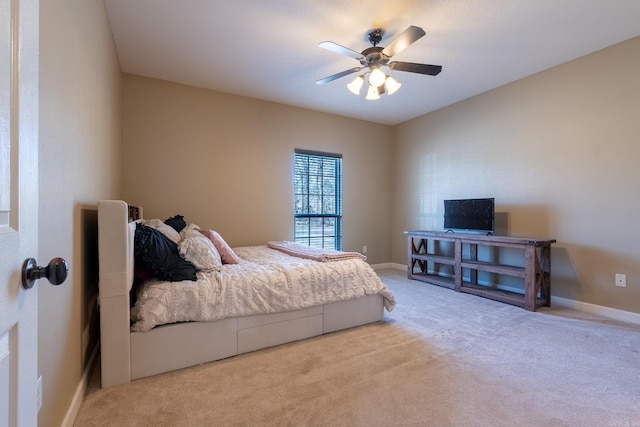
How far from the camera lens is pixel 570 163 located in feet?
10.9

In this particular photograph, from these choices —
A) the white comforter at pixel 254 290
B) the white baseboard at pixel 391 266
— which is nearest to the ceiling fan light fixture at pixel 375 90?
the white comforter at pixel 254 290

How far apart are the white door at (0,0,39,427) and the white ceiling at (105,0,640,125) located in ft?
7.10

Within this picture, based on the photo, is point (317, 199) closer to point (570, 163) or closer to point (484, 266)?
point (484, 266)

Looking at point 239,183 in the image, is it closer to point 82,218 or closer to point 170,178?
point 170,178

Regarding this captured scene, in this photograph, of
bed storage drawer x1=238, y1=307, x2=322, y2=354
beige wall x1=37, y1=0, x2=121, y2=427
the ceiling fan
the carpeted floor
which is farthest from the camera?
the ceiling fan

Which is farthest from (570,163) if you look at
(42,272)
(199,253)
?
(42,272)

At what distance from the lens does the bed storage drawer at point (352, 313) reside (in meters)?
2.62

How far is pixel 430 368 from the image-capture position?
6.72 ft

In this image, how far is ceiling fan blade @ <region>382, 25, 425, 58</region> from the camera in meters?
2.16

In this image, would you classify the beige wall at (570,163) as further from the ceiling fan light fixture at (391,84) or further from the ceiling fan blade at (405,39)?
the ceiling fan blade at (405,39)

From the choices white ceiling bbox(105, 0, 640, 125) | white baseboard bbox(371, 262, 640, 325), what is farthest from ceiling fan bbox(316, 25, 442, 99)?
white baseboard bbox(371, 262, 640, 325)

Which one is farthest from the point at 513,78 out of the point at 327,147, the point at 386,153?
the point at 327,147

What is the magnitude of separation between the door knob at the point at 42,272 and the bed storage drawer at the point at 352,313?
2.15 m

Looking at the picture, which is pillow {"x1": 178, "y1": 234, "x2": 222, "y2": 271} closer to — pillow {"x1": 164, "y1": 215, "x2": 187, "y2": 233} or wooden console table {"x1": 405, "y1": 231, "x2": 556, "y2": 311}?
pillow {"x1": 164, "y1": 215, "x2": 187, "y2": 233}
